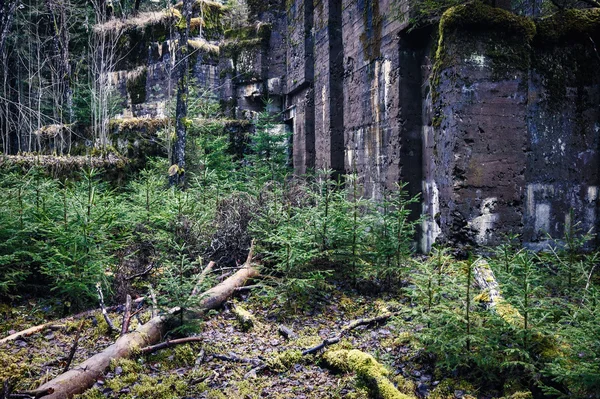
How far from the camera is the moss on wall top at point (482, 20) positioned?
660 centimetres

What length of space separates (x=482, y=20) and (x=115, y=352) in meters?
6.72

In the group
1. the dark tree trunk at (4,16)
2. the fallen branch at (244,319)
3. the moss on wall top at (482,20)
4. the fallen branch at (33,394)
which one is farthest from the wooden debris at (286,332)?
the dark tree trunk at (4,16)

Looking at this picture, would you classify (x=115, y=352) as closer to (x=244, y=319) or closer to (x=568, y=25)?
(x=244, y=319)

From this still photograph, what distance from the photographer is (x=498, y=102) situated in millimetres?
6746

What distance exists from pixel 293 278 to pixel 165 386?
2392 mm

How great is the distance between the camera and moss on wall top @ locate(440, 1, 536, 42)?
21.6ft

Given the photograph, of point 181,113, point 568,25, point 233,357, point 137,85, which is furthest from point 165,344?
point 137,85

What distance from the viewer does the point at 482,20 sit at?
6.63m

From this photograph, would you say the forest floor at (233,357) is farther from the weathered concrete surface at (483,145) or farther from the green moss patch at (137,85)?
the green moss patch at (137,85)

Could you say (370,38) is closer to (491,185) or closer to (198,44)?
(491,185)

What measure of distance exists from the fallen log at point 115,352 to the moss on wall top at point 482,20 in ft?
17.6

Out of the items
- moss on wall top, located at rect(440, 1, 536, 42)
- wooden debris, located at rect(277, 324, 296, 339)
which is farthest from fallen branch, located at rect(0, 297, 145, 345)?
moss on wall top, located at rect(440, 1, 536, 42)

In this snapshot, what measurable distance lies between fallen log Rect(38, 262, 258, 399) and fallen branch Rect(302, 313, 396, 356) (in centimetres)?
145

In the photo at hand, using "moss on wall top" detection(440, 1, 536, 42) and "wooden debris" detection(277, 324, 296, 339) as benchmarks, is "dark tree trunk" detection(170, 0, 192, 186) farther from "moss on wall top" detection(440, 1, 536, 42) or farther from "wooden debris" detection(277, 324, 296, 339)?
"moss on wall top" detection(440, 1, 536, 42)
